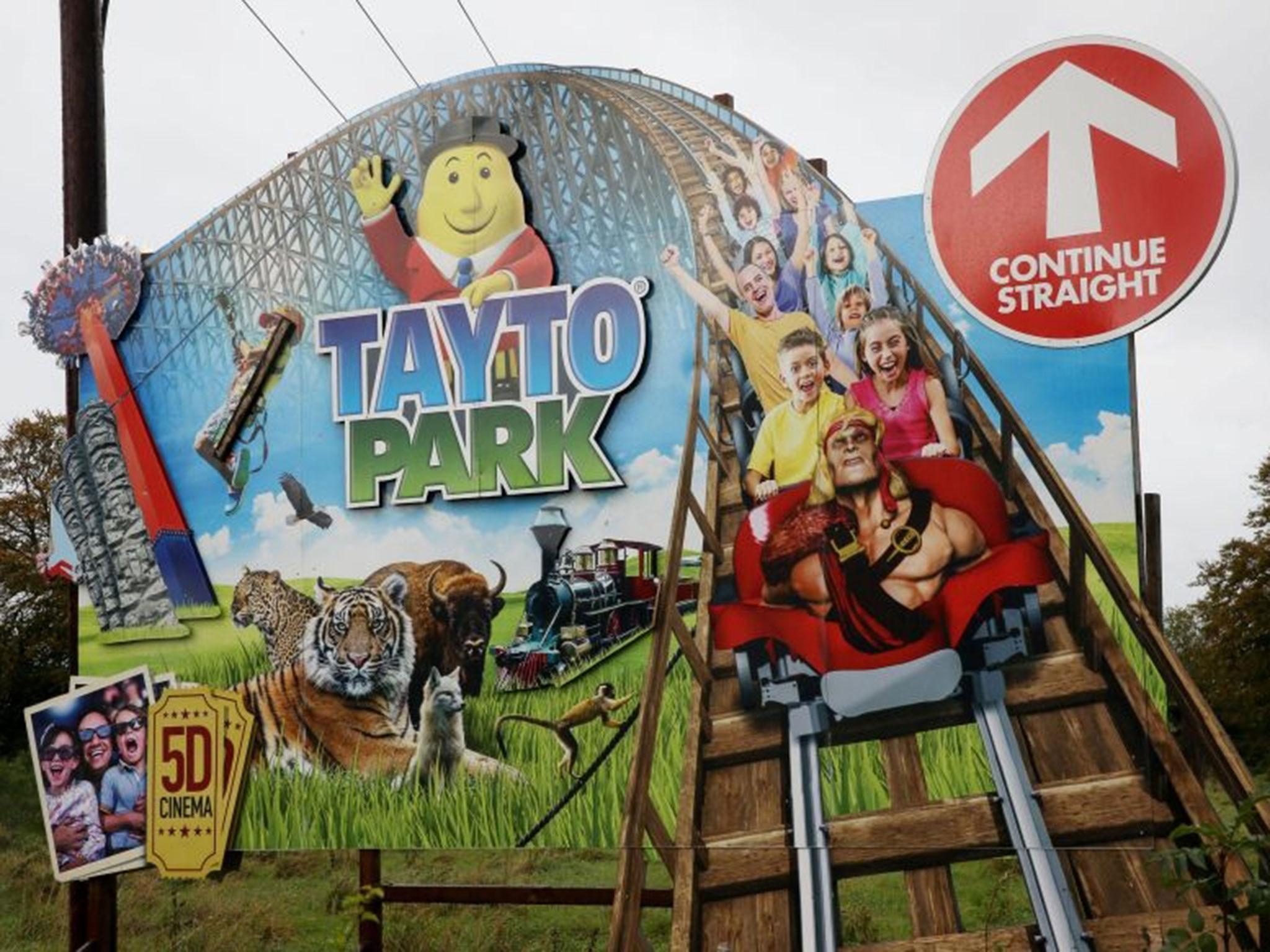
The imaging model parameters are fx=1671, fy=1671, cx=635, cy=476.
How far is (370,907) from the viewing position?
354 inches

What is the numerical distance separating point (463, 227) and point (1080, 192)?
3088 mm

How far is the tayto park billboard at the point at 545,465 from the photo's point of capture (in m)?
7.29

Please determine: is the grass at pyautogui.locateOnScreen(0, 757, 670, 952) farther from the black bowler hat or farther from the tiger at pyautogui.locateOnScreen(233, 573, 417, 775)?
the black bowler hat

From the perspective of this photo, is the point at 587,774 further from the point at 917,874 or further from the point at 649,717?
the point at 917,874

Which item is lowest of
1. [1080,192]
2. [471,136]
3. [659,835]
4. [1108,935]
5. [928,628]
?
[1108,935]

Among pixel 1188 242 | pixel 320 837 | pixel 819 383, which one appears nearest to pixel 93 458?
pixel 320 837

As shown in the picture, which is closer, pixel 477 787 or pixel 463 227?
pixel 477 787

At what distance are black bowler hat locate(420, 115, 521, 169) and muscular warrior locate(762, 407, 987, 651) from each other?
233 cm

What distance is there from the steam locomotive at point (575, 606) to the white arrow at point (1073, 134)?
234cm

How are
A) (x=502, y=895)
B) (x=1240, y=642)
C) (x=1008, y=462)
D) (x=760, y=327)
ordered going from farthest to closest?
(x=1240, y=642)
(x=502, y=895)
(x=760, y=327)
(x=1008, y=462)

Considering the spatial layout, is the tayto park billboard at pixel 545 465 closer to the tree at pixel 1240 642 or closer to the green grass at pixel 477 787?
the green grass at pixel 477 787

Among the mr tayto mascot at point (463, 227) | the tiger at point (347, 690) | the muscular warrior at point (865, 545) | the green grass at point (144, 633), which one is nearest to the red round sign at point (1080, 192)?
the muscular warrior at point (865, 545)

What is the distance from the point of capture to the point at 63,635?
27.0m

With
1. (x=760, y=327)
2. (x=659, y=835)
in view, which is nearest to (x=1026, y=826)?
(x=659, y=835)
